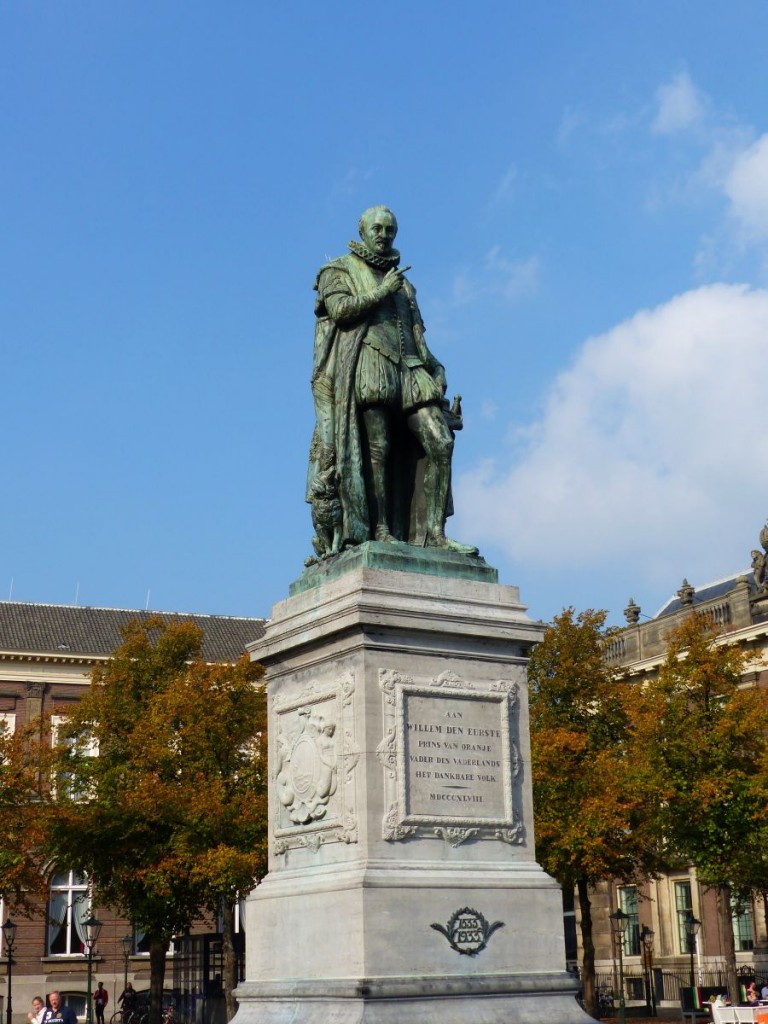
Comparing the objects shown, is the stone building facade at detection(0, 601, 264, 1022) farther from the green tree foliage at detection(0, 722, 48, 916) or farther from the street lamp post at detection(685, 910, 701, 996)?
the street lamp post at detection(685, 910, 701, 996)

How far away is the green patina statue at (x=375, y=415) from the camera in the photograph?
14.6 meters

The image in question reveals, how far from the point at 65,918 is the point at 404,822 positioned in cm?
5238

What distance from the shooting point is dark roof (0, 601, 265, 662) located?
65625mm

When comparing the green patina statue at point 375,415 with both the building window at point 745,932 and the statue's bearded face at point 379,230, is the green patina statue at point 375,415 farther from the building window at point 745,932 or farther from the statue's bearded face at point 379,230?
the building window at point 745,932

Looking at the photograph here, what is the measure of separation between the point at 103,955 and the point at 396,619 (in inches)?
2026

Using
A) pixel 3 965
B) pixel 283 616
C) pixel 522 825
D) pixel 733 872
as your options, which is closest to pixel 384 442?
pixel 283 616

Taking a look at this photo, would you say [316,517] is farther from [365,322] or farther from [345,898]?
[345,898]

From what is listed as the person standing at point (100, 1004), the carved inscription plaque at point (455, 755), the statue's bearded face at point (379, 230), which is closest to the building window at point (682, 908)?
the person standing at point (100, 1004)

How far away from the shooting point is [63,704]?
63625 millimetres

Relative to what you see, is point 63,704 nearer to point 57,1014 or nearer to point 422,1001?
point 57,1014

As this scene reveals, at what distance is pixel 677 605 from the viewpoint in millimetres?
64938

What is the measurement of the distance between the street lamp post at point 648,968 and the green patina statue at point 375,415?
34725mm

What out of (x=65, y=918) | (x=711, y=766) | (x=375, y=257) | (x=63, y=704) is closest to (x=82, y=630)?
(x=63, y=704)

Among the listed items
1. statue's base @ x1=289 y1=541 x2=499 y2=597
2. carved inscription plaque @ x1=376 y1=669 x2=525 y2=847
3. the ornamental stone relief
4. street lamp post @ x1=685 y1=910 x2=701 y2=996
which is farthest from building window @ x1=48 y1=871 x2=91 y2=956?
carved inscription plaque @ x1=376 y1=669 x2=525 y2=847
